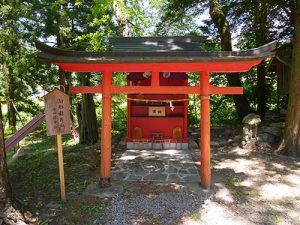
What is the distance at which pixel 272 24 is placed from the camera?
12469mm

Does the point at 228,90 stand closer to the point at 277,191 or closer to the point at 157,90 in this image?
the point at 157,90

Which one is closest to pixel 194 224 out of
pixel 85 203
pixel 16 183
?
pixel 85 203

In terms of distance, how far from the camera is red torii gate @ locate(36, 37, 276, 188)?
535cm

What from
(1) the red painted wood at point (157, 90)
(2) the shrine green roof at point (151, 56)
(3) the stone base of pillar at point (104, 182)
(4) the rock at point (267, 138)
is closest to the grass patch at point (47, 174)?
(3) the stone base of pillar at point (104, 182)

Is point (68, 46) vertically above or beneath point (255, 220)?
above

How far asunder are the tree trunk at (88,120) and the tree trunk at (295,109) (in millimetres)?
6693

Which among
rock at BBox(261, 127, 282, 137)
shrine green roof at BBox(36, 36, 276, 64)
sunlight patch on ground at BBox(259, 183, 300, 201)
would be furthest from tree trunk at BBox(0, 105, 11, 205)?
rock at BBox(261, 127, 282, 137)

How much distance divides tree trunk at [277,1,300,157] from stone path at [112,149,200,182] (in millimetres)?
3215

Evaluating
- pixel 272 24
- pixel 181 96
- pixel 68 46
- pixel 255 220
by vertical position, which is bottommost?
pixel 255 220

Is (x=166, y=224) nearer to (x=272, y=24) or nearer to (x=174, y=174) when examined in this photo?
(x=174, y=174)

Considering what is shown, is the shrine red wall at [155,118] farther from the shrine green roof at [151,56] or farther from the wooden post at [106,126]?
the shrine green roof at [151,56]

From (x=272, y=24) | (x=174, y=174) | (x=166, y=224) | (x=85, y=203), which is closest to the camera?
(x=166, y=224)

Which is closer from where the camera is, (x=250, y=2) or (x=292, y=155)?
(x=292, y=155)

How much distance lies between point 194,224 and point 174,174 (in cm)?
234
